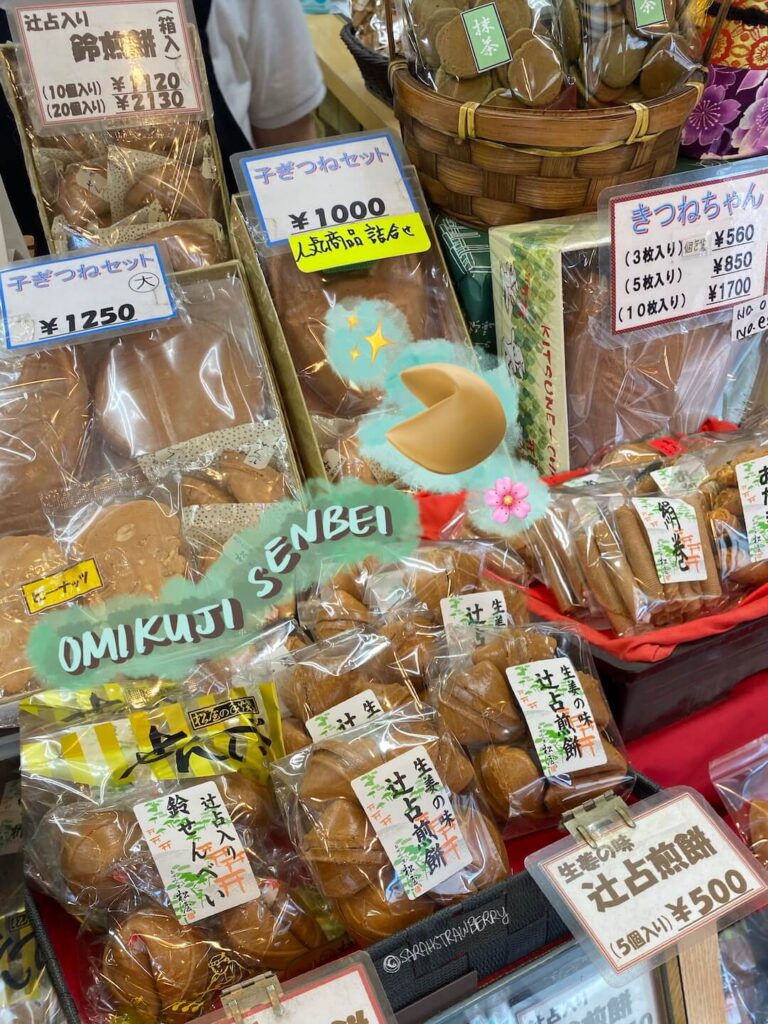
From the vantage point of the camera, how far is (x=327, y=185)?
169 centimetres

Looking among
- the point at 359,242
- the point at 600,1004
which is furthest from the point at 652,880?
the point at 359,242

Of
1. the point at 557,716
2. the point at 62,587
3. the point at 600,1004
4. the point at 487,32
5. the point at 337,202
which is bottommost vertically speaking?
the point at 600,1004

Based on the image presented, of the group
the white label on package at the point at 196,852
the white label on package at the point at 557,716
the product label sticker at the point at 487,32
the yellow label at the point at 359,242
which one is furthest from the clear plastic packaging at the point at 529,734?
the product label sticker at the point at 487,32

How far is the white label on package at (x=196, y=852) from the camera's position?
100cm

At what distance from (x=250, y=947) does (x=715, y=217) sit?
4.95ft

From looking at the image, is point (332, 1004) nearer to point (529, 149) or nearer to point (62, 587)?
point (62, 587)

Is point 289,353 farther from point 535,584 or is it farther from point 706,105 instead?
point 706,105

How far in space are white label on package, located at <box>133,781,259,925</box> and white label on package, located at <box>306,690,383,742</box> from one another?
16 centimetres

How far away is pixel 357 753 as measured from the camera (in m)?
1.05

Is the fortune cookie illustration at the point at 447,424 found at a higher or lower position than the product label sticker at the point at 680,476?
higher

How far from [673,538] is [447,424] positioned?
0.45m

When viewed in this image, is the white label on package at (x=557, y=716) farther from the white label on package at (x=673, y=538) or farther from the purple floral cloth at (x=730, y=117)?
the purple floral cloth at (x=730, y=117)

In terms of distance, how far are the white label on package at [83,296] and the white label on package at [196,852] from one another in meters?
0.92

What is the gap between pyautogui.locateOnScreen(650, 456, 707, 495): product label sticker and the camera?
1454 millimetres
